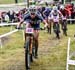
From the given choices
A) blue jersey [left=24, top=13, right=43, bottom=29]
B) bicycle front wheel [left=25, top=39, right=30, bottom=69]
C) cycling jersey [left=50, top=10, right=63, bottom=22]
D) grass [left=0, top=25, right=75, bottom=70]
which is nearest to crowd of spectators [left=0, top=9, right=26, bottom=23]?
grass [left=0, top=25, right=75, bottom=70]

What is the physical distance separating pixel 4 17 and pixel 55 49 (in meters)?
12.6

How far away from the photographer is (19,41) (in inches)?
673

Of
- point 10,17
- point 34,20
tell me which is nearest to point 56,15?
point 34,20

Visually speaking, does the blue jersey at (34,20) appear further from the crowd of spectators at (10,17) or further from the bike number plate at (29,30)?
the crowd of spectators at (10,17)

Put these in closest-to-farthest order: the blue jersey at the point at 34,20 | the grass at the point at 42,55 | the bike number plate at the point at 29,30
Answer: the bike number plate at the point at 29,30 → the blue jersey at the point at 34,20 → the grass at the point at 42,55

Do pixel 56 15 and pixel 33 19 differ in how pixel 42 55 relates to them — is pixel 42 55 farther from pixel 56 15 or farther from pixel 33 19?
pixel 56 15

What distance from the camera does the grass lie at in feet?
36.6

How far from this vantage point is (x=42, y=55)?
13.0 metres

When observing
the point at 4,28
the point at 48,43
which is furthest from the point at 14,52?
the point at 4,28

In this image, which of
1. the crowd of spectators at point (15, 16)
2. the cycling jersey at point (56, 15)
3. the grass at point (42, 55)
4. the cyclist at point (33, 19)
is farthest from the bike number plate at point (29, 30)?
the crowd of spectators at point (15, 16)

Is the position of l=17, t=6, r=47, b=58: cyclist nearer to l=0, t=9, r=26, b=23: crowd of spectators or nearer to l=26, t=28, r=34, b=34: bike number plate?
l=26, t=28, r=34, b=34: bike number plate

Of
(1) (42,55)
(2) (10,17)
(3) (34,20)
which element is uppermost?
(3) (34,20)

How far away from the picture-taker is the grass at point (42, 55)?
36.6 feet

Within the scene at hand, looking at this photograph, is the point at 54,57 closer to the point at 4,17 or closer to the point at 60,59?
the point at 60,59
